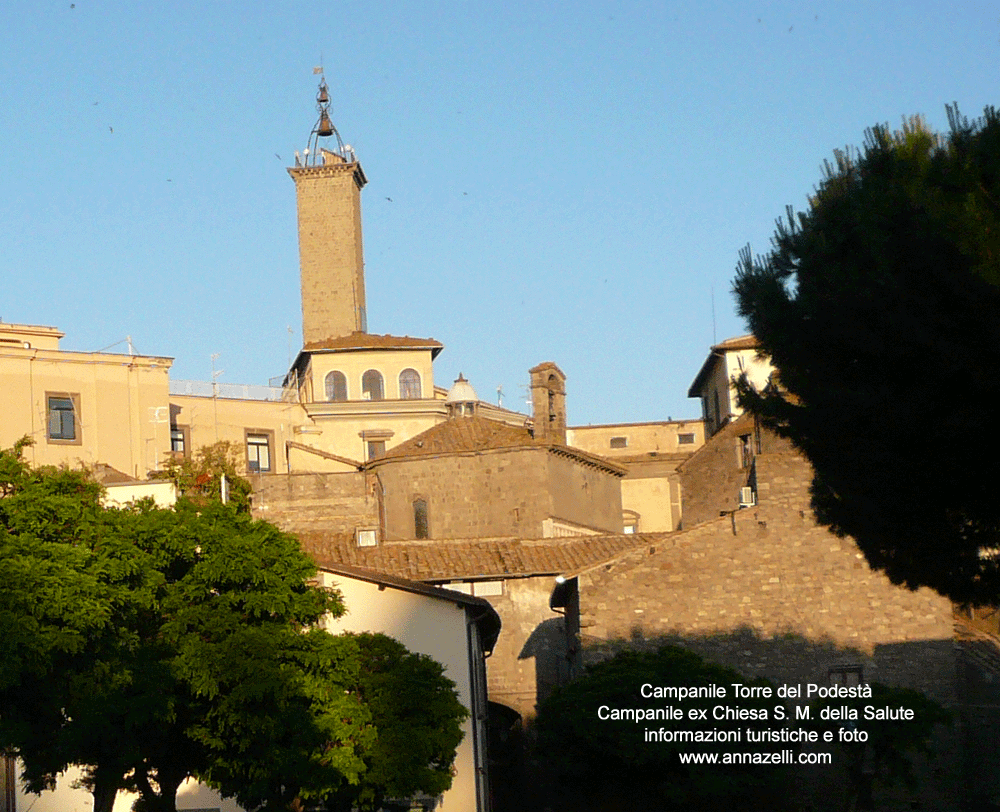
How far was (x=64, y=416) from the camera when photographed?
Result: 56.8 metres

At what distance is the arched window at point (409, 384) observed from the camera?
72125 millimetres

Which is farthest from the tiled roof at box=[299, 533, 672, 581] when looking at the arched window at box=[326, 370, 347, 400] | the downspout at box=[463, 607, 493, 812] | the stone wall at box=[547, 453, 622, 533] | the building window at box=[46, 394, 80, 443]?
the arched window at box=[326, 370, 347, 400]

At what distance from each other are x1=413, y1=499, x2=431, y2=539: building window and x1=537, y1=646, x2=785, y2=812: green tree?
1913cm

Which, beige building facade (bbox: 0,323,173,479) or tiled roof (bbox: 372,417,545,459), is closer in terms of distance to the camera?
tiled roof (bbox: 372,417,545,459)

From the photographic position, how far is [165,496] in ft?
130

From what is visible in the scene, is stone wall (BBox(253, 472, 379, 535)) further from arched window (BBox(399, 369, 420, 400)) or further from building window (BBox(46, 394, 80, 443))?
arched window (BBox(399, 369, 420, 400))

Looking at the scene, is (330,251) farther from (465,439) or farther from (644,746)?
(644,746)

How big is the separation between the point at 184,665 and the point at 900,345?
42.1 ft

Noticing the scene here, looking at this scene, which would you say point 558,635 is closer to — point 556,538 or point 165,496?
point 556,538

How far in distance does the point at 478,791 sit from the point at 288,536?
27.5ft

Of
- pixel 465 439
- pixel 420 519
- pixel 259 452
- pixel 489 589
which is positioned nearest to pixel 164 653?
pixel 489 589

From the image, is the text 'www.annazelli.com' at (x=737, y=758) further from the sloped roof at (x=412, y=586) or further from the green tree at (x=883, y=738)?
the sloped roof at (x=412, y=586)

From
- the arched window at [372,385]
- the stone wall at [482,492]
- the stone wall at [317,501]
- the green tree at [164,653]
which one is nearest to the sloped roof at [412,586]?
the green tree at [164,653]

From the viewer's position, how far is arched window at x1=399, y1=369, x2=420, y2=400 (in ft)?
237
